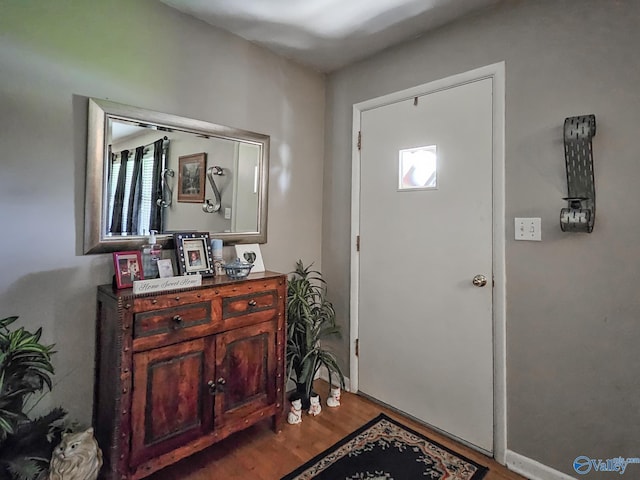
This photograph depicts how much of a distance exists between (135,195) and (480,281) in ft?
6.44

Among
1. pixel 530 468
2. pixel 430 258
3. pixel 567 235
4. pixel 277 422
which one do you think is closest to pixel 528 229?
pixel 567 235

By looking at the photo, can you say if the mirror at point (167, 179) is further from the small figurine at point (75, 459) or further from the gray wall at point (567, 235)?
the gray wall at point (567, 235)

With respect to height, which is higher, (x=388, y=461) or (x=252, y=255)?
(x=252, y=255)

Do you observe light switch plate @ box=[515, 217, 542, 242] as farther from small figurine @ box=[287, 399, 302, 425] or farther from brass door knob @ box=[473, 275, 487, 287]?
small figurine @ box=[287, 399, 302, 425]

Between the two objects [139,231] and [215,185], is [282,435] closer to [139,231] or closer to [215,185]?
[139,231]

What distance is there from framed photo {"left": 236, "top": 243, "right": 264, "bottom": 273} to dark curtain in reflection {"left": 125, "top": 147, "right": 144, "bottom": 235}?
0.62 m

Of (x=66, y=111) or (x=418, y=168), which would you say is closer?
(x=66, y=111)

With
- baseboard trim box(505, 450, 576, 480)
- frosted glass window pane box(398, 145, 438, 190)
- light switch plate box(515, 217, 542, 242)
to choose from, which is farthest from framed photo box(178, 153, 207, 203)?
baseboard trim box(505, 450, 576, 480)

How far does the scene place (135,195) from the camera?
1768 mm

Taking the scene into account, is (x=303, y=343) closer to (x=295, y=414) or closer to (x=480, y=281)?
(x=295, y=414)

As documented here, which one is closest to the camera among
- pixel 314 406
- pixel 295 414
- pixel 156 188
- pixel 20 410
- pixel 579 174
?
pixel 20 410

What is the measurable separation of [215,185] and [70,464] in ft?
4.92

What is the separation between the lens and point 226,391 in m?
1.76

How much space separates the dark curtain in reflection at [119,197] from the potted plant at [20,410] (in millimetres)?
580
